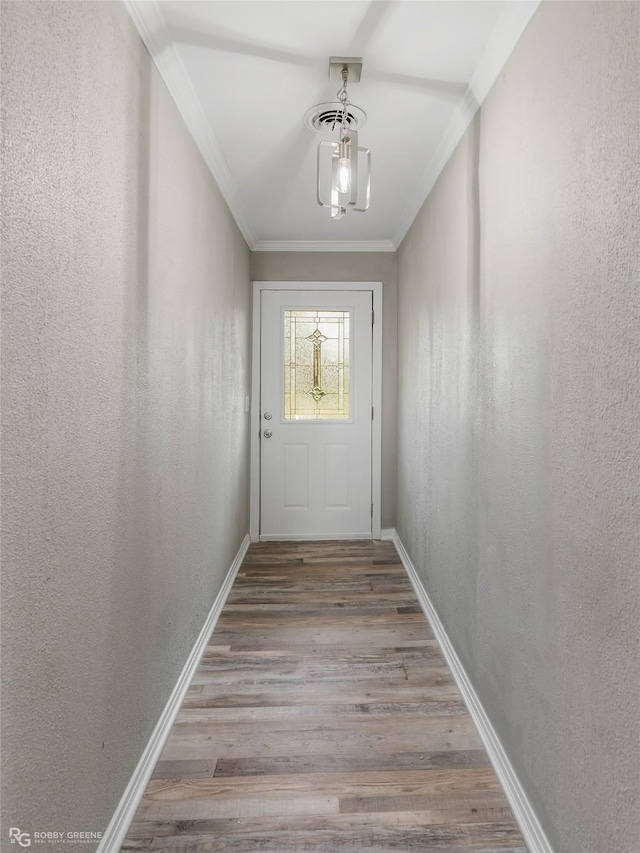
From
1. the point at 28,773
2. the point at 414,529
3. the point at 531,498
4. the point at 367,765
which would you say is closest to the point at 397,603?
the point at 414,529

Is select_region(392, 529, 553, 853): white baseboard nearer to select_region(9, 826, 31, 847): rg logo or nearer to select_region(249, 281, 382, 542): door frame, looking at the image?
select_region(9, 826, 31, 847): rg logo

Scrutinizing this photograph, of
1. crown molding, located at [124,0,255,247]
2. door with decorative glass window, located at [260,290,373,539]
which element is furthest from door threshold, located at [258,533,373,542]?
crown molding, located at [124,0,255,247]

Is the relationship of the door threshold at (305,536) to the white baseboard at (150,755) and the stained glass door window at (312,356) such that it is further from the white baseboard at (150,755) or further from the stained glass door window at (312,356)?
the white baseboard at (150,755)

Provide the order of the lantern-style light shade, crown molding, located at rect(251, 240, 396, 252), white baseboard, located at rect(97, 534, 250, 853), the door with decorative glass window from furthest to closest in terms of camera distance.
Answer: the door with decorative glass window → crown molding, located at rect(251, 240, 396, 252) → the lantern-style light shade → white baseboard, located at rect(97, 534, 250, 853)

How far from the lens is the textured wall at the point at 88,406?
2.98ft

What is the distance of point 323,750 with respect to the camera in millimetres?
1685

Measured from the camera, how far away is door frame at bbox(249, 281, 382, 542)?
388cm

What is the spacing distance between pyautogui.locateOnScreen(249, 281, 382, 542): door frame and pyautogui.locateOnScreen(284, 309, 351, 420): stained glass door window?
21 centimetres

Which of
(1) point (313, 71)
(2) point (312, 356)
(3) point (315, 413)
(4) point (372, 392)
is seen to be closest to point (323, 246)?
(2) point (312, 356)

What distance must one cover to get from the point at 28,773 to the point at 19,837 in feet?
0.33

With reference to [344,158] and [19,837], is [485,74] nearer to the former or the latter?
[344,158]

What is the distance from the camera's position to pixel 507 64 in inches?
62.4

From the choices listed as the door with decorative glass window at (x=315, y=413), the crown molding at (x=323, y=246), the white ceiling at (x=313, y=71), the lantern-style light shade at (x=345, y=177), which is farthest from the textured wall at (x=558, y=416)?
the door with decorative glass window at (x=315, y=413)

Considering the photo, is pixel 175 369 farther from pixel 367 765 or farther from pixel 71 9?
pixel 367 765
